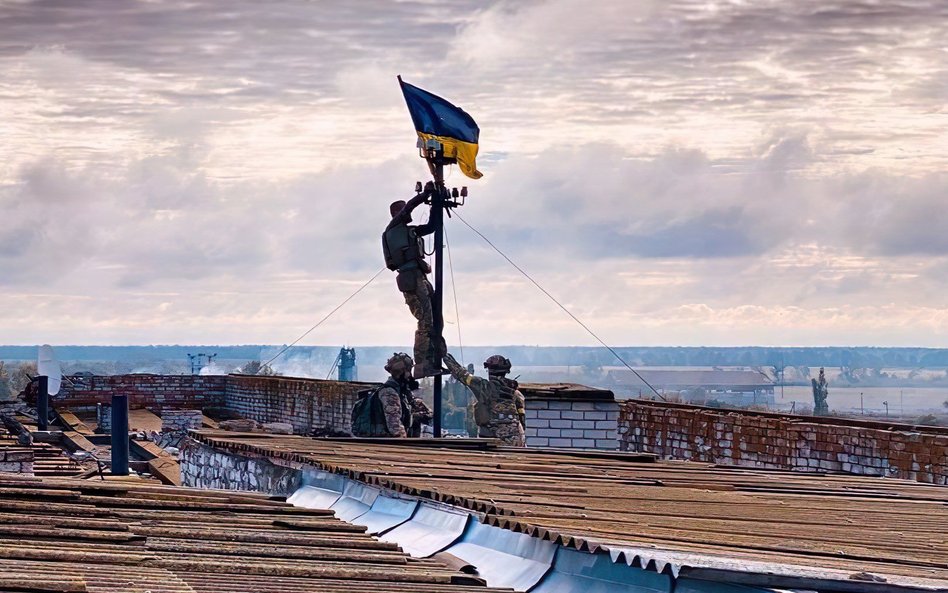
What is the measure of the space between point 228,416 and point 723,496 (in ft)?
77.4

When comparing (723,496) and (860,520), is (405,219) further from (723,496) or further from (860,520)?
(860,520)

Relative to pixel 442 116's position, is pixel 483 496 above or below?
below

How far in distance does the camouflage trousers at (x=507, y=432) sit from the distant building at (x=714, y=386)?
298ft

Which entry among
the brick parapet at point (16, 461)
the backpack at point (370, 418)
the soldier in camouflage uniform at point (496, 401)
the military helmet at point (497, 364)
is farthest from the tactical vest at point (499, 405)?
the brick parapet at point (16, 461)

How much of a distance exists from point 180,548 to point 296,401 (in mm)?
21442

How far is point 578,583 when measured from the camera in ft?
19.0

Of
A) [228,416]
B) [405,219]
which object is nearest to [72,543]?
[405,219]

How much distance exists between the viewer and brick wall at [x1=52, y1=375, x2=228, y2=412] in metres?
31.9

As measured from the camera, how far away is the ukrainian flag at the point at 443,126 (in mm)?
17938

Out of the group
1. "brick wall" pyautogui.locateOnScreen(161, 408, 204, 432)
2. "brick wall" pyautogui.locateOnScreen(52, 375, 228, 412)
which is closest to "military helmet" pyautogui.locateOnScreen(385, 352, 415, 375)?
"brick wall" pyautogui.locateOnScreen(161, 408, 204, 432)

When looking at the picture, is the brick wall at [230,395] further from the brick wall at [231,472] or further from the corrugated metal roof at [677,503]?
the corrugated metal roof at [677,503]

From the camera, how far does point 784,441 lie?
1558 cm

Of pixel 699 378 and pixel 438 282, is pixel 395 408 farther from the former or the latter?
pixel 699 378

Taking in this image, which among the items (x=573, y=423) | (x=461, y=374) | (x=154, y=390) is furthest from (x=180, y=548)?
(x=154, y=390)
